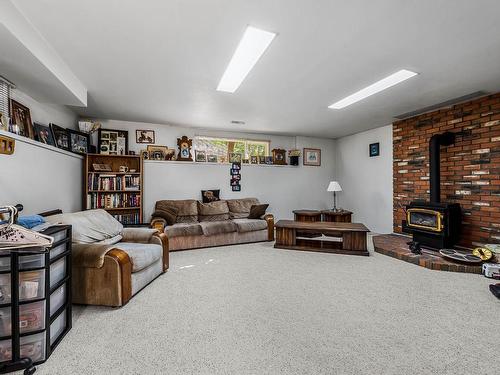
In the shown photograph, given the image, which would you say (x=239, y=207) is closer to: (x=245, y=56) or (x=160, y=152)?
(x=160, y=152)

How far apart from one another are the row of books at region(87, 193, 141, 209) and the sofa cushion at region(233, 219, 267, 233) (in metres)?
1.92

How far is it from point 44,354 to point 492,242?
17.2 feet

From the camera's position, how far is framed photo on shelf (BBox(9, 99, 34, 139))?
8.48ft

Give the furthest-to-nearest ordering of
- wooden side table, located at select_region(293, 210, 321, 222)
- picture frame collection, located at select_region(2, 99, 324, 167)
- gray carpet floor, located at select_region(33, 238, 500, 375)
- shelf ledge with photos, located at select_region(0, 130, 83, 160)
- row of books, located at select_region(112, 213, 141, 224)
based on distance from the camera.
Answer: wooden side table, located at select_region(293, 210, 321, 222), row of books, located at select_region(112, 213, 141, 224), picture frame collection, located at select_region(2, 99, 324, 167), shelf ledge with photos, located at select_region(0, 130, 83, 160), gray carpet floor, located at select_region(33, 238, 500, 375)

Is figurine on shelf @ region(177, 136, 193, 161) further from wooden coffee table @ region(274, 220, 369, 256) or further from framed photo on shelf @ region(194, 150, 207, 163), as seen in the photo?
wooden coffee table @ region(274, 220, 369, 256)

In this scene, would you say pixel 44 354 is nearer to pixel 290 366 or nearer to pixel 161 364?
pixel 161 364

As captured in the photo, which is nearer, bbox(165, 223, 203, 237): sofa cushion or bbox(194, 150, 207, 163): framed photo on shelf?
bbox(165, 223, 203, 237): sofa cushion

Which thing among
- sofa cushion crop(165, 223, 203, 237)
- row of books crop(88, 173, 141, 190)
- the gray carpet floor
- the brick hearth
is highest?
row of books crop(88, 173, 141, 190)

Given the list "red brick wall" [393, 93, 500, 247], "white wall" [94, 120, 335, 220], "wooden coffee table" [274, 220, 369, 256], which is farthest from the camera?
"white wall" [94, 120, 335, 220]

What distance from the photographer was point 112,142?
4.65 metres

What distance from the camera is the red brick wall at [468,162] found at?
3537 millimetres

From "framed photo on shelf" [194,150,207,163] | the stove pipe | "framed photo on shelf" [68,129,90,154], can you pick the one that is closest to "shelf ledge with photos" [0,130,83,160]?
"framed photo on shelf" [68,129,90,154]

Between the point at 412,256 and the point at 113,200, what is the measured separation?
16.2ft

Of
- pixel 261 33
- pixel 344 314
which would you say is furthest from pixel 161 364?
pixel 261 33
